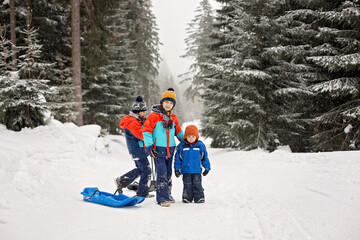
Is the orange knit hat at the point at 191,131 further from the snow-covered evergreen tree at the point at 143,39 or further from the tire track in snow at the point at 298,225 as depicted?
the snow-covered evergreen tree at the point at 143,39

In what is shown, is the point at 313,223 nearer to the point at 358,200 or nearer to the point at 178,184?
the point at 358,200

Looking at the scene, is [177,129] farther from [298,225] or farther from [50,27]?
[50,27]

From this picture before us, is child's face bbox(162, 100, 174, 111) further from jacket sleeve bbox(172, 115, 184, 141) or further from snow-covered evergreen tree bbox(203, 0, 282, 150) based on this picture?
snow-covered evergreen tree bbox(203, 0, 282, 150)

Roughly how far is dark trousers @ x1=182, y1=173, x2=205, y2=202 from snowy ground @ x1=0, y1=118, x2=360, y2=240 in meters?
0.22

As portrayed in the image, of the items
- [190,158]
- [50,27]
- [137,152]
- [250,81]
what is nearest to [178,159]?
[190,158]

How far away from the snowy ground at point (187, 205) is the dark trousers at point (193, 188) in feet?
0.74

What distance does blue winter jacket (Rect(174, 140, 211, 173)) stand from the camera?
4.68 metres

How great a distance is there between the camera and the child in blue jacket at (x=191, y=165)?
183 inches

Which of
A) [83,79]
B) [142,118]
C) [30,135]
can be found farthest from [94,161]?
[83,79]

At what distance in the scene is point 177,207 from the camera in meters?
4.25

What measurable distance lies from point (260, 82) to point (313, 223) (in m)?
8.01

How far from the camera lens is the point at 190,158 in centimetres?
471

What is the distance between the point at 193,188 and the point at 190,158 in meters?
0.62

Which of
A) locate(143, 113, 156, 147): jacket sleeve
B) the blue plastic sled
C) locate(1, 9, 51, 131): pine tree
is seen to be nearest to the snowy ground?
the blue plastic sled
